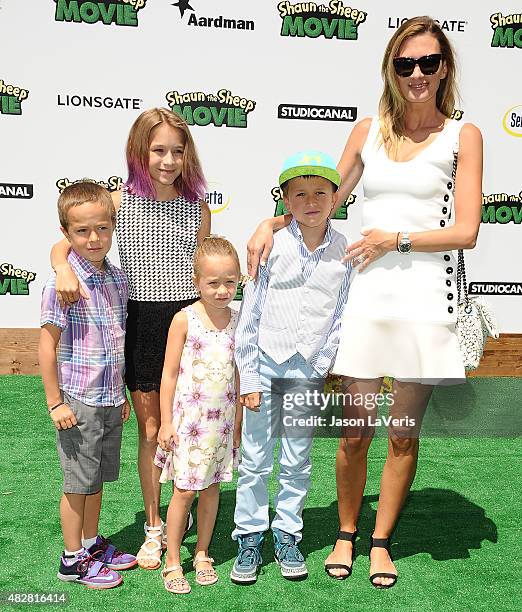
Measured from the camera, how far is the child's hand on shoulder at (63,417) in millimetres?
2705

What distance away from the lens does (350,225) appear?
6.39 meters

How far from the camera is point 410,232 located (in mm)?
2730

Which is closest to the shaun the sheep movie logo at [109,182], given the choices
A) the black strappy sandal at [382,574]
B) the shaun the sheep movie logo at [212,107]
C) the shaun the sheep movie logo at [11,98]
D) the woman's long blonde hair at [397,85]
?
the shaun the sheep movie logo at [11,98]

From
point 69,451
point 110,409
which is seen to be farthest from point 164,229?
point 69,451

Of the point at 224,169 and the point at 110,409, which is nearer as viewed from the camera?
the point at 110,409

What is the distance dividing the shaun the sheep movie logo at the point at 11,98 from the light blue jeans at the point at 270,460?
412cm

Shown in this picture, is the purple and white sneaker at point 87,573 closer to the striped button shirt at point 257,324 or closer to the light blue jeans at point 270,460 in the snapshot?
the light blue jeans at point 270,460

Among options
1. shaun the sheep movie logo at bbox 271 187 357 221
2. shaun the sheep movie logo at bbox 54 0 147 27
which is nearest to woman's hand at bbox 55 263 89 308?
shaun the sheep movie logo at bbox 271 187 357 221

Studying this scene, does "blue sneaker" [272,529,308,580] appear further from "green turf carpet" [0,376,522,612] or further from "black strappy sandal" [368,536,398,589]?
"black strappy sandal" [368,536,398,589]

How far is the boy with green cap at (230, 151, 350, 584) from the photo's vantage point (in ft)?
9.21

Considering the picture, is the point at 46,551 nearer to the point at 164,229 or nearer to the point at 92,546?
the point at 92,546

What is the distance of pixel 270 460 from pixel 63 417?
0.90 m

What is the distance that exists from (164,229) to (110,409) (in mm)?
791

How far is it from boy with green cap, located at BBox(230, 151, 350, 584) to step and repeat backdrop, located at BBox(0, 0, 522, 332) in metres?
3.40
